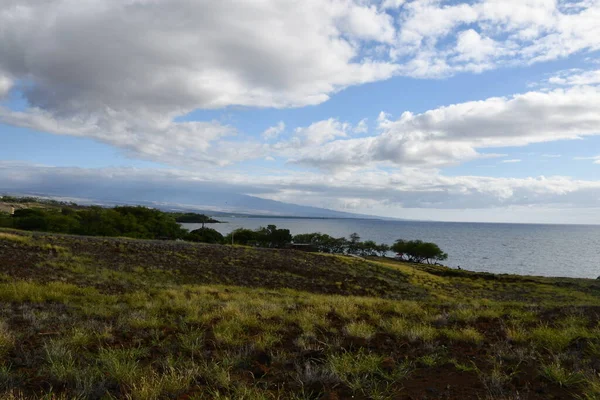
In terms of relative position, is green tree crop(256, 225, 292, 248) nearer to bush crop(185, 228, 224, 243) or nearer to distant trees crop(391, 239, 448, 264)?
bush crop(185, 228, 224, 243)

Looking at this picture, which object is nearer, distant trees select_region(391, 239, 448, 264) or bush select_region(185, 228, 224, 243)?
bush select_region(185, 228, 224, 243)

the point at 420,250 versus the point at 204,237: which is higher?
the point at 204,237

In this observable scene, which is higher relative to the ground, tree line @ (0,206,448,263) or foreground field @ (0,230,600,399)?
foreground field @ (0,230,600,399)

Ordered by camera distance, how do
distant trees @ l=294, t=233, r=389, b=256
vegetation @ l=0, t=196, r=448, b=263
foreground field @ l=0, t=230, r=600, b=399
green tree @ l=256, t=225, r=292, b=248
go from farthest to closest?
distant trees @ l=294, t=233, r=389, b=256, green tree @ l=256, t=225, r=292, b=248, vegetation @ l=0, t=196, r=448, b=263, foreground field @ l=0, t=230, r=600, b=399

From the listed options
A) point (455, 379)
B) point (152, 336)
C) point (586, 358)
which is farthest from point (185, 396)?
point (586, 358)

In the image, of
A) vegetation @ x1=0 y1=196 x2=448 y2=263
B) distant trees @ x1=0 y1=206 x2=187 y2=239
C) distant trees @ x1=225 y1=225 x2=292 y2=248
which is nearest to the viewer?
distant trees @ x1=0 y1=206 x2=187 y2=239

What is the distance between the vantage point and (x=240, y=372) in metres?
5.37

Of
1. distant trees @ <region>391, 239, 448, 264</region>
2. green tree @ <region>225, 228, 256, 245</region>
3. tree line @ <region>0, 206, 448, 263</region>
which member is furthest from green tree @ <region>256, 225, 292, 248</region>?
distant trees @ <region>391, 239, 448, 264</region>

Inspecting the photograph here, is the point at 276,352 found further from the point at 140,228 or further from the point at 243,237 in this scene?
the point at 243,237

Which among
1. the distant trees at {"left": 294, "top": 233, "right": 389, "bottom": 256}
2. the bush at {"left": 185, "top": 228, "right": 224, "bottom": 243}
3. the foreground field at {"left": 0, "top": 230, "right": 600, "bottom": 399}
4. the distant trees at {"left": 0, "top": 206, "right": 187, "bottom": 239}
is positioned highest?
the foreground field at {"left": 0, "top": 230, "right": 600, "bottom": 399}

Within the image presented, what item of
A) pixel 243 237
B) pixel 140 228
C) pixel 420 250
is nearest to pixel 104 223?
pixel 140 228

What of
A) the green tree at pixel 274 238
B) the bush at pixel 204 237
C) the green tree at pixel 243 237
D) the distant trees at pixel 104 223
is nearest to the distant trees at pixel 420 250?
the green tree at pixel 274 238

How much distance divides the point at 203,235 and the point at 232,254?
2567 inches

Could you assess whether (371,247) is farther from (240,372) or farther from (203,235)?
(240,372)
